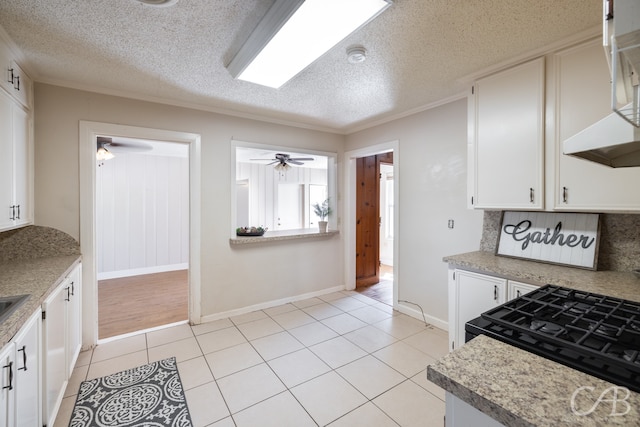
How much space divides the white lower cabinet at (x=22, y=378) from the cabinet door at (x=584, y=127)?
3.01 m

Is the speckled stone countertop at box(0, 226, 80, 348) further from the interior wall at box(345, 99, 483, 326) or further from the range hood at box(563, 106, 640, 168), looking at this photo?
the interior wall at box(345, 99, 483, 326)

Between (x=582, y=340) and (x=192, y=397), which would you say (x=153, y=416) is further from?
(x=582, y=340)

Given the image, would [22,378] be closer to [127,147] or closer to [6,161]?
[6,161]

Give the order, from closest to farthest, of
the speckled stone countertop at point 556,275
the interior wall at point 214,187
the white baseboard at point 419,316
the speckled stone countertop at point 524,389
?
1. the speckled stone countertop at point 524,389
2. the speckled stone countertop at point 556,275
3. the interior wall at point 214,187
4. the white baseboard at point 419,316

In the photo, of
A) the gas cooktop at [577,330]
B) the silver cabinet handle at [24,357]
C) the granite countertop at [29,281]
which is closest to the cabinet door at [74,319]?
the granite countertop at [29,281]

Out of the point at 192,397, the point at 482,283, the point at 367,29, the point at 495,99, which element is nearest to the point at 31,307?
the point at 192,397

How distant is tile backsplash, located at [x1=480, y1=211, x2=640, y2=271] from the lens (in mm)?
1866

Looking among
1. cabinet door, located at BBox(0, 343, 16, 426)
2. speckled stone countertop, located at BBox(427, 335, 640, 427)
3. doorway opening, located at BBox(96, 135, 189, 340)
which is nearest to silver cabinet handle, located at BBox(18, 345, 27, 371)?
cabinet door, located at BBox(0, 343, 16, 426)

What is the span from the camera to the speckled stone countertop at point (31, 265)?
1.26m

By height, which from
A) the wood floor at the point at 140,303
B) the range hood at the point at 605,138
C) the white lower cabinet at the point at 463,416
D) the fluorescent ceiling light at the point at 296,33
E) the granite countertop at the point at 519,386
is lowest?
the wood floor at the point at 140,303

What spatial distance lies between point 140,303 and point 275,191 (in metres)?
4.28

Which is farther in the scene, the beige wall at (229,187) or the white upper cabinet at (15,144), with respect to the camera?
the beige wall at (229,187)

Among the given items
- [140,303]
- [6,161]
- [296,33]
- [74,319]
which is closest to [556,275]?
[296,33]

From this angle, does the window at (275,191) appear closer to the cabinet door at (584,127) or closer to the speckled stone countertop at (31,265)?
the speckled stone countertop at (31,265)
